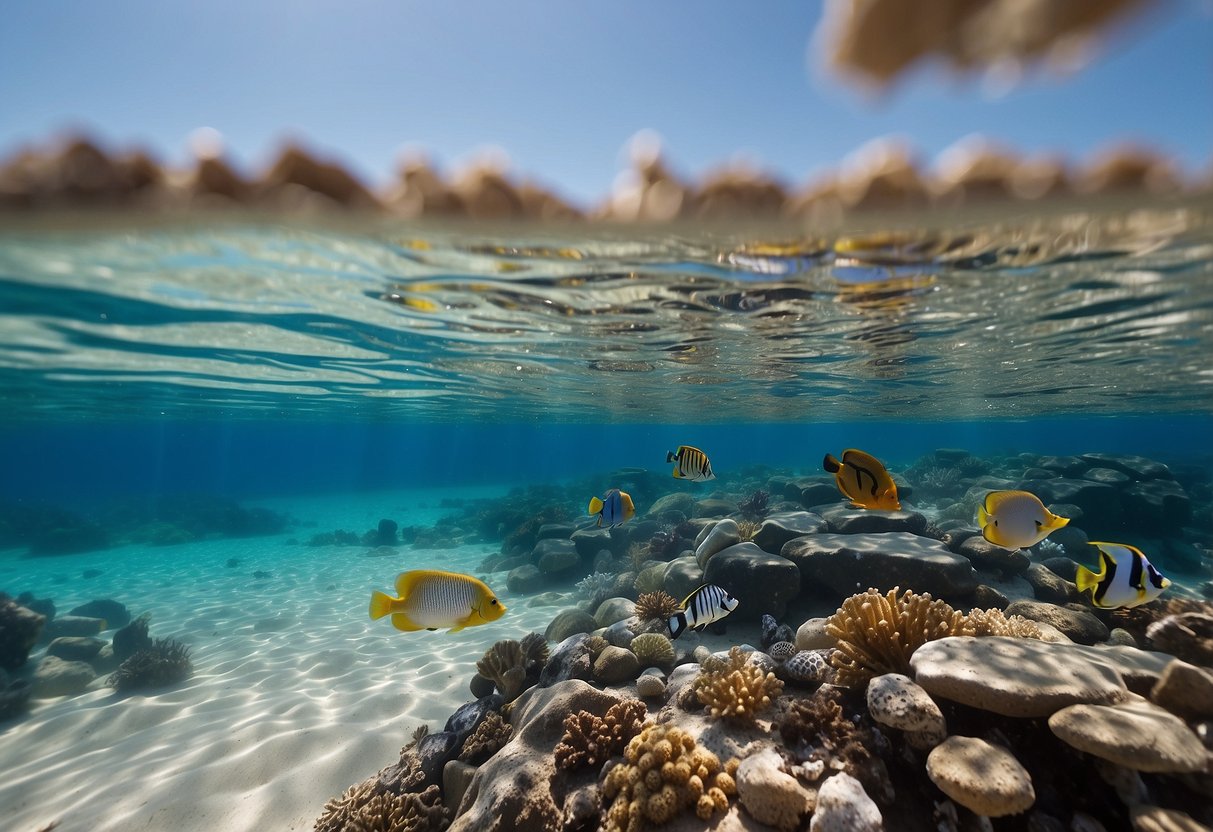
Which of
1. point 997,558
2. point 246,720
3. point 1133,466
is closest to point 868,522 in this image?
point 997,558

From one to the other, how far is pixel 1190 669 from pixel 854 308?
25.9 ft

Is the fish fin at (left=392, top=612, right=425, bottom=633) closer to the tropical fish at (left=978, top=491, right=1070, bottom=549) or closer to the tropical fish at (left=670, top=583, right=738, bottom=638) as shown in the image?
the tropical fish at (left=670, top=583, right=738, bottom=638)

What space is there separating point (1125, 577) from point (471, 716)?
7042 millimetres

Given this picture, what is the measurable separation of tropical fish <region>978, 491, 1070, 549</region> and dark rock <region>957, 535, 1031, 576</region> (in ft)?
16.5

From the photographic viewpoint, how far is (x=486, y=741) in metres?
5.75

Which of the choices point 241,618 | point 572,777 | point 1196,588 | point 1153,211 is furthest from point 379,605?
point 1196,588

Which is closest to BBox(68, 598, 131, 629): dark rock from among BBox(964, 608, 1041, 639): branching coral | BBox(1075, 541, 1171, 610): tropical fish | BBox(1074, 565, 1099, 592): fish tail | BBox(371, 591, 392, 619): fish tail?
BBox(371, 591, 392, 619): fish tail

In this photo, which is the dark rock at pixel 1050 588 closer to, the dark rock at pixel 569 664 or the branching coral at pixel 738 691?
the branching coral at pixel 738 691

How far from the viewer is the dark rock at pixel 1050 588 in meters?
7.61

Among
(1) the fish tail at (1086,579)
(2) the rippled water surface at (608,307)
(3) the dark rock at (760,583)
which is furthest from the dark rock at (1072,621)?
(2) the rippled water surface at (608,307)

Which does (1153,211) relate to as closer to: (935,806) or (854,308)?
(854,308)

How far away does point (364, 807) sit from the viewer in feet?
16.3

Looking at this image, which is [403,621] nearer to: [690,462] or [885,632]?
[690,462]

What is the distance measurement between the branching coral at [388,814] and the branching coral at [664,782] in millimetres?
2261
